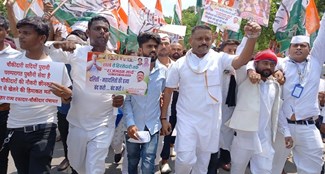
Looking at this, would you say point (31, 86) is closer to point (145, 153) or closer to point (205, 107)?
point (145, 153)

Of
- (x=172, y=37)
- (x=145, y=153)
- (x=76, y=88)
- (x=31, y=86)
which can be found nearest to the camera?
(x=31, y=86)

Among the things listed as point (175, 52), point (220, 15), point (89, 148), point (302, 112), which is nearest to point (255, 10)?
point (220, 15)

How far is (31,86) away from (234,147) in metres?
2.44

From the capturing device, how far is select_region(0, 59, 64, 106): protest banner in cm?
333

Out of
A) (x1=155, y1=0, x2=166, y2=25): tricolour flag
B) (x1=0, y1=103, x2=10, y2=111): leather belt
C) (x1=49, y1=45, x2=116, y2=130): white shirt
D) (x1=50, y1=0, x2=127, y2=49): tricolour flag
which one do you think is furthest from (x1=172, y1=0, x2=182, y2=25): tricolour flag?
(x1=0, y1=103, x2=10, y2=111): leather belt

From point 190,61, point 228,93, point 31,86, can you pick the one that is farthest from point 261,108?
point 31,86

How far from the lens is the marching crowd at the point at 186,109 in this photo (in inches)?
137

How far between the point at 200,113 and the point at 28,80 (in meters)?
1.87

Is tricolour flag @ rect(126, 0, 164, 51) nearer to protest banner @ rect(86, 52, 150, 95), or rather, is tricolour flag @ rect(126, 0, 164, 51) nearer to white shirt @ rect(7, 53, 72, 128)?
protest banner @ rect(86, 52, 150, 95)

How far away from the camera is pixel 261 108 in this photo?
434 cm

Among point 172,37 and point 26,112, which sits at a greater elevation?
point 172,37

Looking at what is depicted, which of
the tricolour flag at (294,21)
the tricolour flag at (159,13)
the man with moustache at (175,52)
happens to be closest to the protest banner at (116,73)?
the man with moustache at (175,52)

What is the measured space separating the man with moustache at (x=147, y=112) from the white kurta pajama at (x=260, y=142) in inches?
39.4

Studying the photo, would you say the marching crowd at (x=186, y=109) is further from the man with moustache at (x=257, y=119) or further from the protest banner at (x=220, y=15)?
the protest banner at (x=220, y=15)
